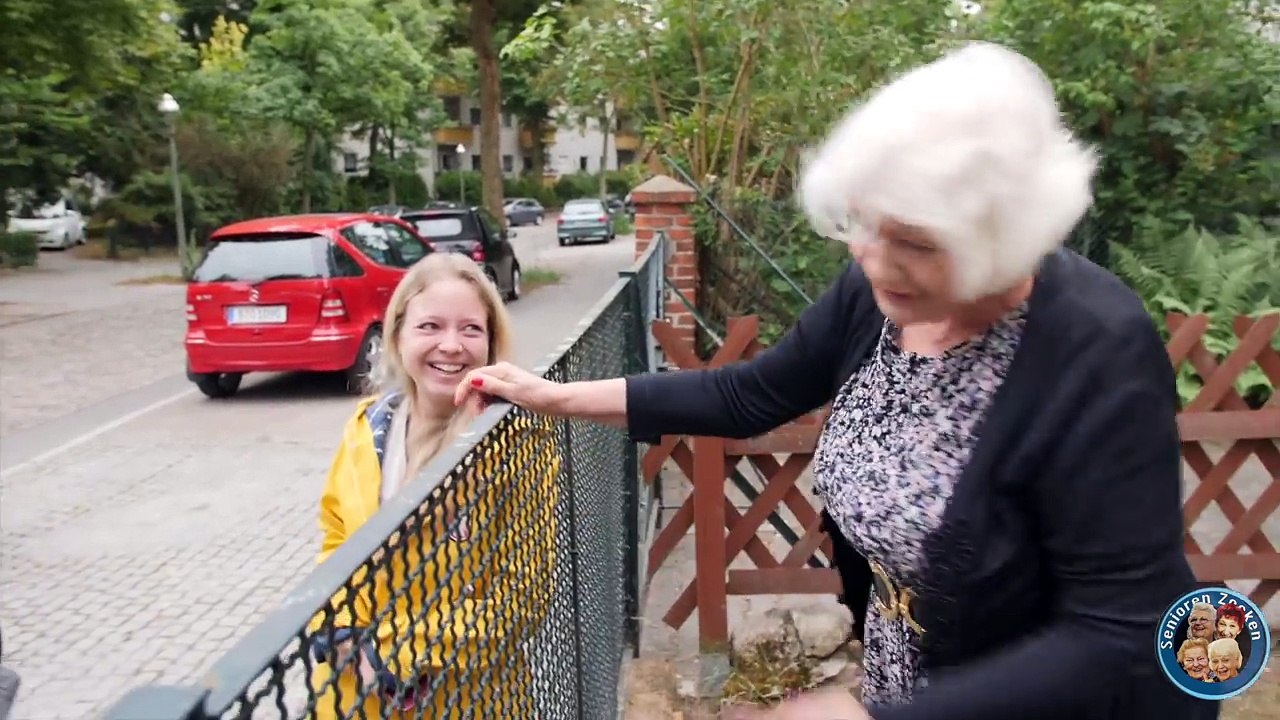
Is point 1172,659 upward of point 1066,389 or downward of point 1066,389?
downward

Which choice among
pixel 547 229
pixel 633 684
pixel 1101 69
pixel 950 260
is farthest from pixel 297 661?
pixel 547 229

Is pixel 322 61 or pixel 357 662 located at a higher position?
pixel 322 61

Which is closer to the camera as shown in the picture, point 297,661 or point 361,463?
point 297,661

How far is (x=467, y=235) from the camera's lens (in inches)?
653

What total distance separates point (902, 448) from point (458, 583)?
2.20 ft

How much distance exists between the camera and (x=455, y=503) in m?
1.47

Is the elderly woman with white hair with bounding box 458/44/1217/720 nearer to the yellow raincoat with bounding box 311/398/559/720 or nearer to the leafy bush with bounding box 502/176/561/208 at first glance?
the yellow raincoat with bounding box 311/398/559/720

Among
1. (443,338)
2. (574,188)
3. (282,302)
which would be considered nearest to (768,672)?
(443,338)

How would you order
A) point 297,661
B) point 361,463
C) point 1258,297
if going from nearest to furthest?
point 297,661 < point 361,463 < point 1258,297

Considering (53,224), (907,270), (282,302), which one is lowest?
(282,302)

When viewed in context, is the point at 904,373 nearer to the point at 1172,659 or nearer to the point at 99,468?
the point at 1172,659

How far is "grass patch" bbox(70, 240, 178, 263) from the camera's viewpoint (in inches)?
1131

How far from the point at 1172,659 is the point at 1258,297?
828cm

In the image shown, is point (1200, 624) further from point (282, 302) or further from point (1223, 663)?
point (282, 302)
